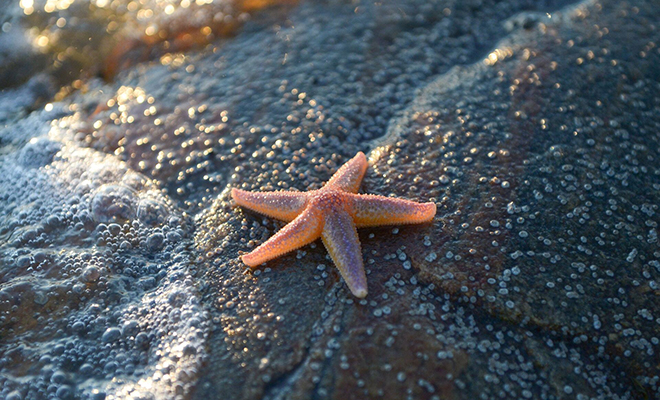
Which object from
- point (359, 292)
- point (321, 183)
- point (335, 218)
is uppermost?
point (335, 218)

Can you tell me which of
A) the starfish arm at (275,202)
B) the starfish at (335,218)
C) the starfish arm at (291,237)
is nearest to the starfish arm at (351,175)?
the starfish at (335,218)

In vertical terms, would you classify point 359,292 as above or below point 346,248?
below

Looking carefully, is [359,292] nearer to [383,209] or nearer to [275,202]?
[383,209]

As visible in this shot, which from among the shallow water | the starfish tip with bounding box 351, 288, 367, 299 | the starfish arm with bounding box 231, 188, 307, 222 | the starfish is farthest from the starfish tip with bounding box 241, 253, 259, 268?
the starfish tip with bounding box 351, 288, 367, 299

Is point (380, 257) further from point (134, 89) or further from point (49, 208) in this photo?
point (134, 89)

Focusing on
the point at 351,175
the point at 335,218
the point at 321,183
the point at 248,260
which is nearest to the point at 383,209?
the point at 335,218

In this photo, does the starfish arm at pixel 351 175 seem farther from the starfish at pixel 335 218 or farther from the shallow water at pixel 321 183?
the shallow water at pixel 321 183

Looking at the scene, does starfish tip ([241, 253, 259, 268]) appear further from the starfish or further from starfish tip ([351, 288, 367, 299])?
starfish tip ([351, 288, 367, 299])
